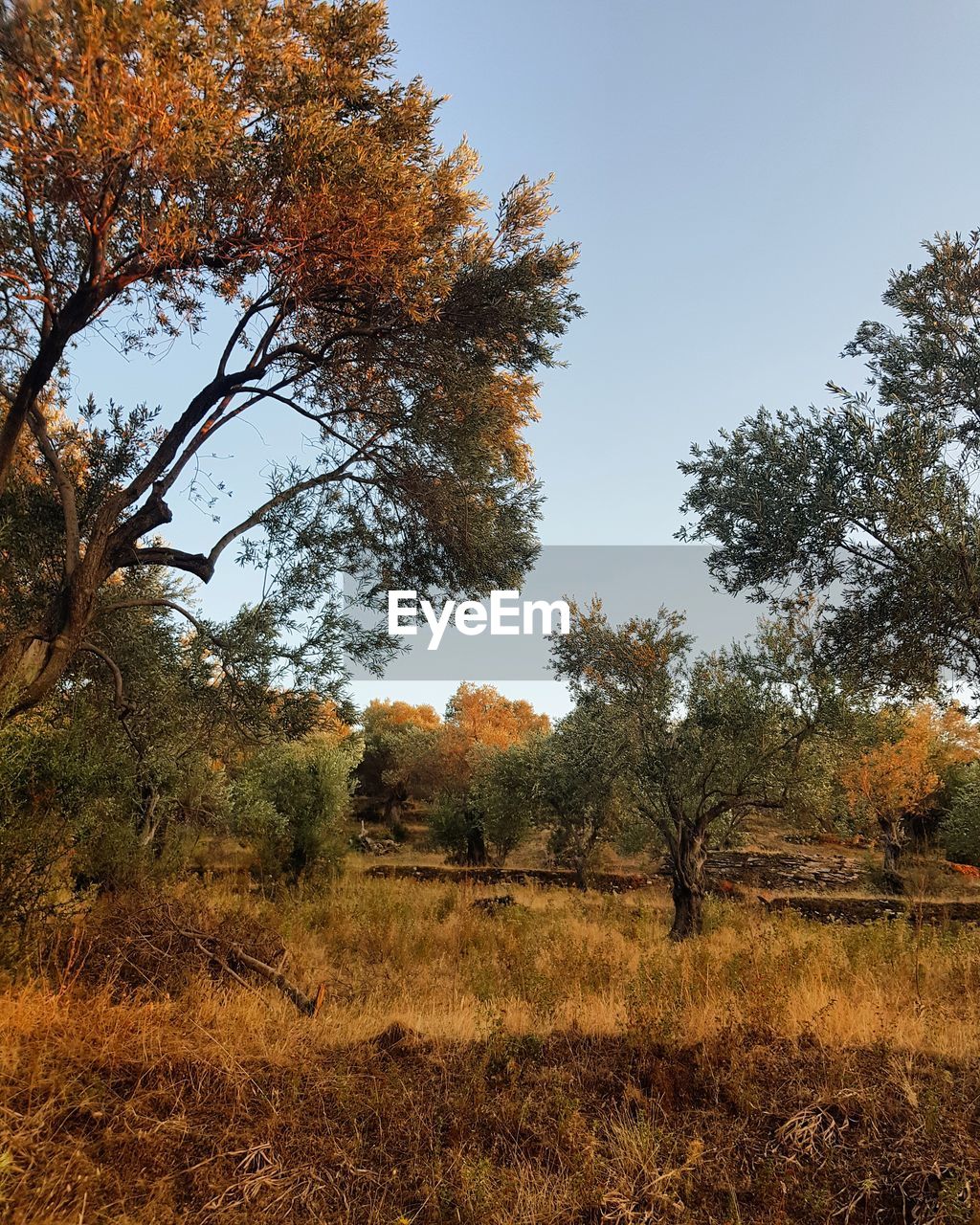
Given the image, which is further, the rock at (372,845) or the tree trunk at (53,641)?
the rock at (372,845)

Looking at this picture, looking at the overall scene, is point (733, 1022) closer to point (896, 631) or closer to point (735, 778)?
point (896, 631)

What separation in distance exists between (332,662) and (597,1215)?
6809mm

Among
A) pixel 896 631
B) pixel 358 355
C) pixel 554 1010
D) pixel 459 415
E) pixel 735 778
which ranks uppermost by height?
pixel 358 355

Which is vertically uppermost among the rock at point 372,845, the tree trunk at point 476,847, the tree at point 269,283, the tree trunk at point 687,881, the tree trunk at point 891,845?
the tree at point 269,283

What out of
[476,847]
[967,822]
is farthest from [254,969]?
[967,822]

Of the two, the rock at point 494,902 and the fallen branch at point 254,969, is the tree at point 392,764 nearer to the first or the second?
the rock at point 494,902

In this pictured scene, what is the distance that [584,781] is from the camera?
22578 millimetres

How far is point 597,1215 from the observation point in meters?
3.92

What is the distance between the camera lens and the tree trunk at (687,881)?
49.0 feet

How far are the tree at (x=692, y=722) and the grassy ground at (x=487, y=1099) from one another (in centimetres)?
703

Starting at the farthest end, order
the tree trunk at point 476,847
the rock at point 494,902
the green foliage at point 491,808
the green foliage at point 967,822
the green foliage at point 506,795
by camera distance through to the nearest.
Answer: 1. the tree trunk at point 476,847
2. the green foliage at point 491,808
3. the green foliage at point 506,795
4. the green foliage at point 967,822
5. the rock at point 494,902

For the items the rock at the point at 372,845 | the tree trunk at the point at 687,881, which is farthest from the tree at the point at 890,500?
the rock at the point at 372,845

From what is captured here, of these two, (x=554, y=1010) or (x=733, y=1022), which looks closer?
(x=733, y=1022)

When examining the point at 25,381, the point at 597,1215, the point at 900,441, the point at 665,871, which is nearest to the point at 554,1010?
the point at 597,1215
